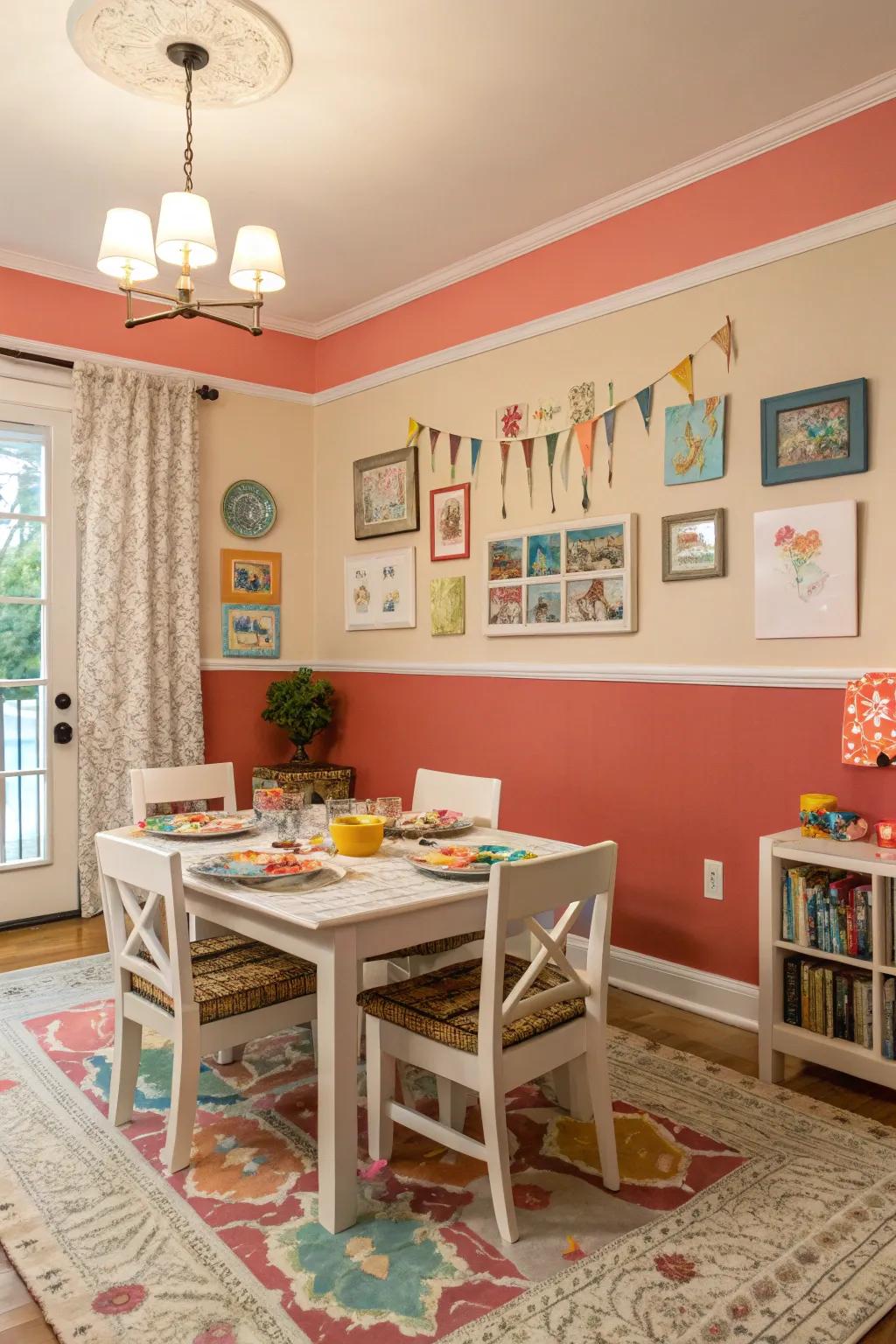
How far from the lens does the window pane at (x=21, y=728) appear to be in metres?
4.06

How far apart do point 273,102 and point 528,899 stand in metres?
2.50

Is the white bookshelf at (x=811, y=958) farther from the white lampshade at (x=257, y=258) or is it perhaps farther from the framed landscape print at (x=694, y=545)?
the white lampshade at (x=257, y=258)

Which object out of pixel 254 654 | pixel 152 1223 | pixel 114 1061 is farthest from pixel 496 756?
pixel 152 1223

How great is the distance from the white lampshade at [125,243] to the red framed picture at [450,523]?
178 cm

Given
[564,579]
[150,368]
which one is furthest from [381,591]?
[150,368]

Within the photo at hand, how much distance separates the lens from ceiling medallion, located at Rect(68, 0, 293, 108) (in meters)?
2.44

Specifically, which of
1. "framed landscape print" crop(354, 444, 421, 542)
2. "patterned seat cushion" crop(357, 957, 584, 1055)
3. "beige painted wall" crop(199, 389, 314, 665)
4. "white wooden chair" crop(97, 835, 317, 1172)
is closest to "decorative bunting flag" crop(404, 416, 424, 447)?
"framed landscape print" crop(354, 444, 421, 542)

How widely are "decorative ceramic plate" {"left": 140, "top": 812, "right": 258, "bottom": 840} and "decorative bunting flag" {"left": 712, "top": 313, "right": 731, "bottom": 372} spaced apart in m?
2.10

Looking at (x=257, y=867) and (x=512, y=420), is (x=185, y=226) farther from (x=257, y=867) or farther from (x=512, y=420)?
(x=512, y=420)

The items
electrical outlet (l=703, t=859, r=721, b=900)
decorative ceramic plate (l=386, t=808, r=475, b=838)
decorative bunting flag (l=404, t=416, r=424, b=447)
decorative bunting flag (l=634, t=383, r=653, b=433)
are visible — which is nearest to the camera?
decorative ceramic plate (l=386, t=808, r=475, b=838)

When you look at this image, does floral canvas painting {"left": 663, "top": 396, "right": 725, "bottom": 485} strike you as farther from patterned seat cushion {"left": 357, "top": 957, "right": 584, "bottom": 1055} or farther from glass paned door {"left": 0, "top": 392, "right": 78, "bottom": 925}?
glass paned door {"left": 0, "top": 392, "right": 78, "bottom": 925}

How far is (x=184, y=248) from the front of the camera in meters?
2.43

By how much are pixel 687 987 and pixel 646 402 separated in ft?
6.60

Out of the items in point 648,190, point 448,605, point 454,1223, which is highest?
point 648,190
